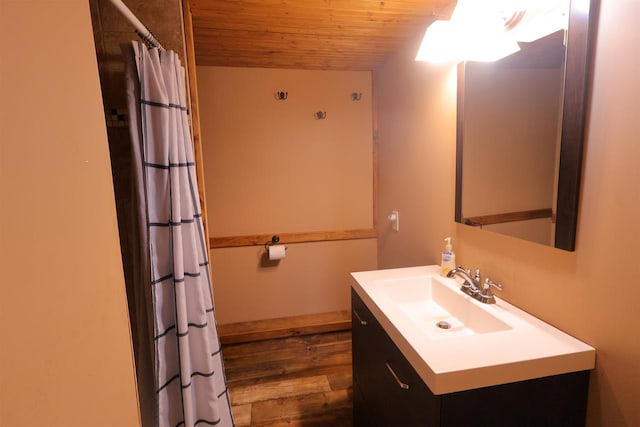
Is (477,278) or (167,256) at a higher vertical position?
(167,256)

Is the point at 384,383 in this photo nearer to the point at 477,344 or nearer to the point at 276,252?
the point at 477,344

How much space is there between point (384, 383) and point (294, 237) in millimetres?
1669

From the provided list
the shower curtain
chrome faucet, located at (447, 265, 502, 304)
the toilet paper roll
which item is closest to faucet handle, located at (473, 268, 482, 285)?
chrome faucet, located at (447, 265, 502, 304)

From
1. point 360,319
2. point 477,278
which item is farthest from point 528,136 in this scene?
point 360,319

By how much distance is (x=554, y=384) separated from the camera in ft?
2.91

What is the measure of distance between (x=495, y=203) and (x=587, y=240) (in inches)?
16.2

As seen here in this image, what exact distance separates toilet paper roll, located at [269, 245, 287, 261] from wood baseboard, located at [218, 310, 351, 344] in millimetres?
603

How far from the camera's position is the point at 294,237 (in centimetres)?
274

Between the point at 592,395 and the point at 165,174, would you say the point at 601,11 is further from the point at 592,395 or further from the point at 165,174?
the point at 165,174

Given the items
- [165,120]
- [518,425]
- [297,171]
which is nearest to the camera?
[518,425]

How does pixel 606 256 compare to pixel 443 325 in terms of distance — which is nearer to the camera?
pixel 606 256

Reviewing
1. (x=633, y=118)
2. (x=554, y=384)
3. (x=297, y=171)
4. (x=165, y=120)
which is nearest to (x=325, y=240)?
(x=297, y=171)

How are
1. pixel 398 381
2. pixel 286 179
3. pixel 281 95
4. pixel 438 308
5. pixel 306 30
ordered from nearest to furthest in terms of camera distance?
pixel 398 381 → pixel 438 308 → pixel 306 30 → pixel 281 95 → pixel 286 179

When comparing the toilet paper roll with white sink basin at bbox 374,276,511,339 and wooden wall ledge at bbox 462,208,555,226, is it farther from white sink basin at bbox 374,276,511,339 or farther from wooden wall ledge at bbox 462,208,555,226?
wooden wall ledge at bbox 462,208,555,226
